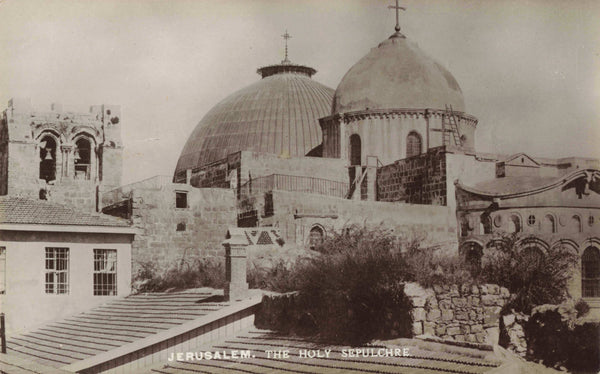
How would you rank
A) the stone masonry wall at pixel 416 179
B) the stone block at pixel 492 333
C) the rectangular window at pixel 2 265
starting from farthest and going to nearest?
the stone masonry wall at pixel 416 179, the rectangular window at pixel 2 265, the stone block at pixel 492 333

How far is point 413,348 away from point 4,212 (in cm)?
1577

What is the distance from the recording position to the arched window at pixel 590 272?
3055cm

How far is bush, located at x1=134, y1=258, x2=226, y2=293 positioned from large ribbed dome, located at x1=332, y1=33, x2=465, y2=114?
11880mm

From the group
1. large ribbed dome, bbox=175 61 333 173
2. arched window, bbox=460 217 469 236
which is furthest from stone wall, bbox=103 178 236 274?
large ribbed dome, bbox=175 61 333 173

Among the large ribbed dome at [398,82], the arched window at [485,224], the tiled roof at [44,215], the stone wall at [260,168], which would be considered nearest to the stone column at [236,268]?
the tiled roof at [44,215]

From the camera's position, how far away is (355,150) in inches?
1544

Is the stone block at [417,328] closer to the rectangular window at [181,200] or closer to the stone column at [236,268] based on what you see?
the stone column at [236,268]

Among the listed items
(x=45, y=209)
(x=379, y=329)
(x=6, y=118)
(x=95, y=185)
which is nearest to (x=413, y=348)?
(x=379, y=329)

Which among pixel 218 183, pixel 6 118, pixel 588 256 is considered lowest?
pixel 588 256

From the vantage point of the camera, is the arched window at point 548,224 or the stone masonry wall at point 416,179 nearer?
the arched window at point 548,224

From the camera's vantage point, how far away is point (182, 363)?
19.1 meters

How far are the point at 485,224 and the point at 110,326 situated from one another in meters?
15.5

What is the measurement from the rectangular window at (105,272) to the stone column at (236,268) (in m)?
8.32

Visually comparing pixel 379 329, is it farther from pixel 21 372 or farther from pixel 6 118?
pixel 6 118
